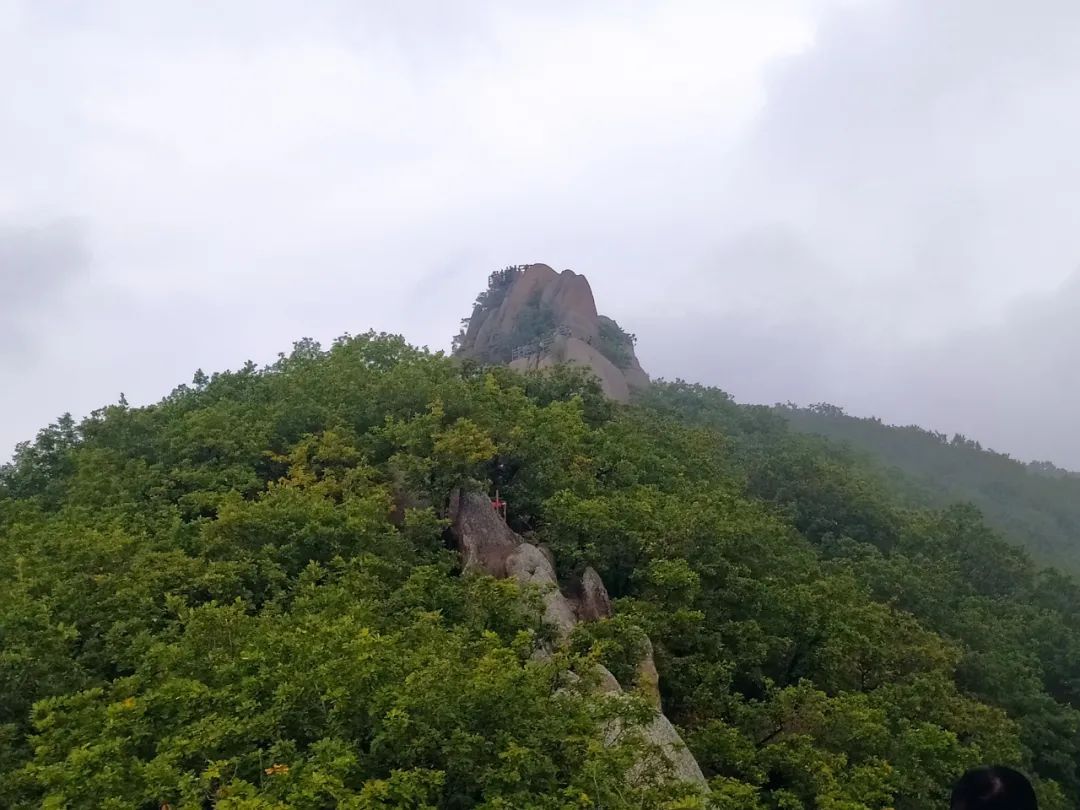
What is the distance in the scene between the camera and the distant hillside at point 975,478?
204ft

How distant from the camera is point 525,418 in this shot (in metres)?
20.5

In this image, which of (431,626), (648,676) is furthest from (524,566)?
(431,626)

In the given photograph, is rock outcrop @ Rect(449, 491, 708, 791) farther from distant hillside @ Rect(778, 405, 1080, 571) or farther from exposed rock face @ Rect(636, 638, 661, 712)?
distant hillside @ Rect(778, 405, 1080, 571)

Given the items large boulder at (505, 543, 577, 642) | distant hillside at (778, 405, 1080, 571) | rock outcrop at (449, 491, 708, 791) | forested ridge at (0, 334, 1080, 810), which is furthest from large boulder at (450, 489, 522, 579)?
distant hillside at (778, 405, 1080, 571)

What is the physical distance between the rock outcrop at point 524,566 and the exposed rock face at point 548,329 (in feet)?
110

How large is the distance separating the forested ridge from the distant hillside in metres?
38.0

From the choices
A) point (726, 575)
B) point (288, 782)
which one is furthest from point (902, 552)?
point (288, 782)

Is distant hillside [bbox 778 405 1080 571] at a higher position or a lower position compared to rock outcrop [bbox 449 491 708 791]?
higher

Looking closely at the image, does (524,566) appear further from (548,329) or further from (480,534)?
(548,329)

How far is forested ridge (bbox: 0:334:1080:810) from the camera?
8672 mm

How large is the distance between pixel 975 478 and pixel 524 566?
73.8 meters

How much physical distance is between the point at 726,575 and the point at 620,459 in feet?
18.1

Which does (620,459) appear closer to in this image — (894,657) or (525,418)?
(525,418)

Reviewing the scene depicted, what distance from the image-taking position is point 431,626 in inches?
452
